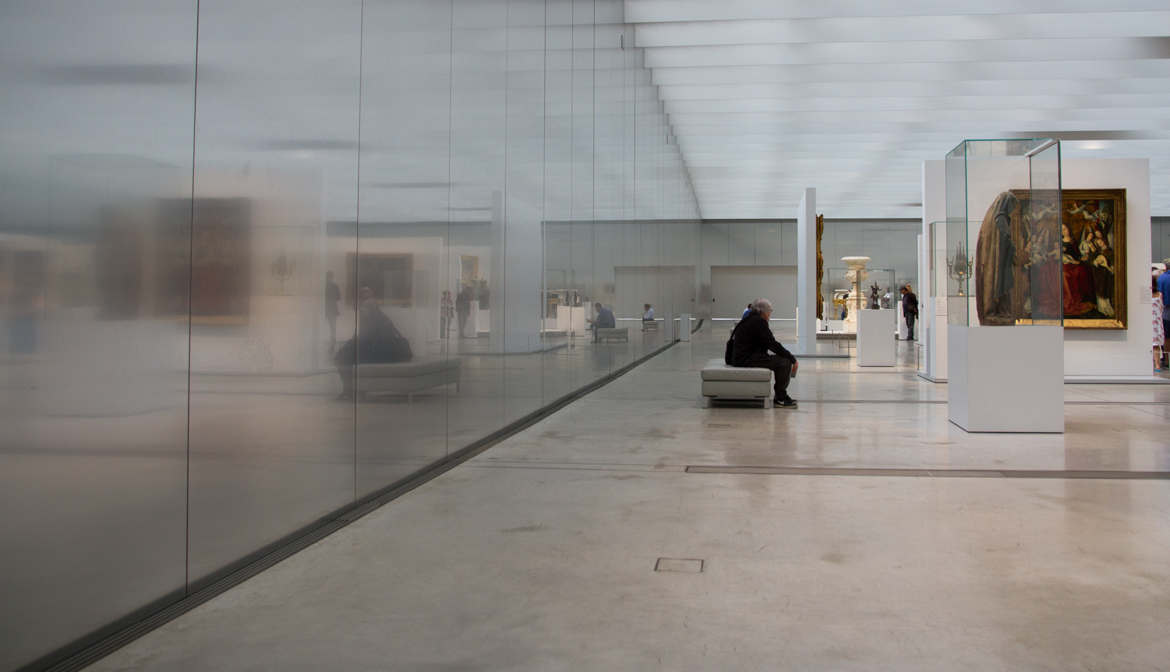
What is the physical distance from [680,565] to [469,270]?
3.90 meters

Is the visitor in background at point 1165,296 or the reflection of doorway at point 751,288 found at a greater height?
the reflection of doorway at point 751,288

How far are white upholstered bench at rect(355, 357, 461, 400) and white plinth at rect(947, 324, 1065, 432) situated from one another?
517cm

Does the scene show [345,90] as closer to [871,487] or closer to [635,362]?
[871,487]

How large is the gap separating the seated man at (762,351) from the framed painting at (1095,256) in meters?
7.67

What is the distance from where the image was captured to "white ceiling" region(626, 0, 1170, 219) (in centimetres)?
1498

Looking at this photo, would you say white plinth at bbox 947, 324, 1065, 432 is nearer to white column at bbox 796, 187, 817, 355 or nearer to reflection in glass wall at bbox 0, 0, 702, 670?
reflection in glass wall at bbox 0, 0, 702, 670

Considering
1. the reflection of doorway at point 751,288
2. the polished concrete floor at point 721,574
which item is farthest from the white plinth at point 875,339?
the reflection of doorway at point 751,288

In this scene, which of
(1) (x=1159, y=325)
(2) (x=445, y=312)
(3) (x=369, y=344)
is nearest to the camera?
(3) (x=369, y=344)

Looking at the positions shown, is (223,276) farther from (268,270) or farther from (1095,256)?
(1095,256)

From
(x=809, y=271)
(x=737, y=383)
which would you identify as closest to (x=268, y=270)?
(x=737, y=383)

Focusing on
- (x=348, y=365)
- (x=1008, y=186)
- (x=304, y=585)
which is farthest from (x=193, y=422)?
(x=1008, y=186)

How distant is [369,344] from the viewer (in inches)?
217

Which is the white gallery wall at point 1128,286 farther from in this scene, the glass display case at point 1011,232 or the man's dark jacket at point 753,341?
the glass display case at point 1011,232

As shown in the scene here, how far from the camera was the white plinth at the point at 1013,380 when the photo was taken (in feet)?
28.9
